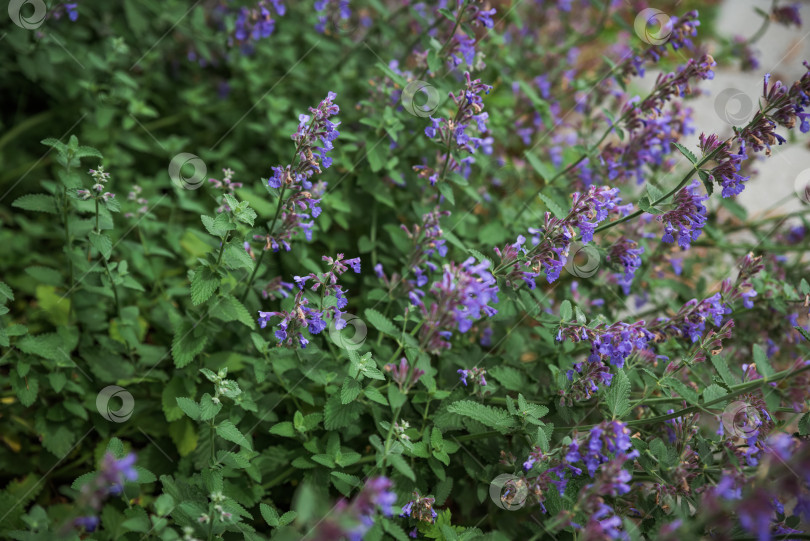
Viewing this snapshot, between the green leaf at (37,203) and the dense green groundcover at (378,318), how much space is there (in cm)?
1

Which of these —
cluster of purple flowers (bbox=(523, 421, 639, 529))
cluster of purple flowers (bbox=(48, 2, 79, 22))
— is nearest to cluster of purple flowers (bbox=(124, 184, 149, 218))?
cluster of purple flowers (bbox=(48, 2, 79, 22))

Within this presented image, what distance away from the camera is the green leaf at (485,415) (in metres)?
2.96

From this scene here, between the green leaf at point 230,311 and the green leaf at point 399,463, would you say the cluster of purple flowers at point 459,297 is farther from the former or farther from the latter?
the green leaf at point 230,311

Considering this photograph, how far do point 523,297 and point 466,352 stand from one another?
0.55 metres

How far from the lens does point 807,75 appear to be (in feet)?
9.34

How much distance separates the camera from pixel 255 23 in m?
4.61

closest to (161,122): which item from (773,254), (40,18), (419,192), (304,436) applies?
(40,18)

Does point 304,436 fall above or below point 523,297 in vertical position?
below

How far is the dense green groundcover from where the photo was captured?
282 centimetres

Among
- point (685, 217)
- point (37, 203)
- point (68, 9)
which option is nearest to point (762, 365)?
point (685, 217)

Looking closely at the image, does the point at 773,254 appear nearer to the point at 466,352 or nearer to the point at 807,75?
the point at 807,75

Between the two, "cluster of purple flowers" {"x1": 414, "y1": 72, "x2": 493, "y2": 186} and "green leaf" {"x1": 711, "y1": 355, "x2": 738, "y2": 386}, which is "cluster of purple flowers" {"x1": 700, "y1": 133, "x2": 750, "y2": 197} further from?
"cluster of purple flowers" {"x1": 414, "y1": 72, "x2": 493, "y2": 186}

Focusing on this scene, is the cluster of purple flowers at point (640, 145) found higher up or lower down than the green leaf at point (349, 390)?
higher up

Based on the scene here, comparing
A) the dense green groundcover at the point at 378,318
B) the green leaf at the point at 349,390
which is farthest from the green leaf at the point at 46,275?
the green leaf at the point at 349,390
